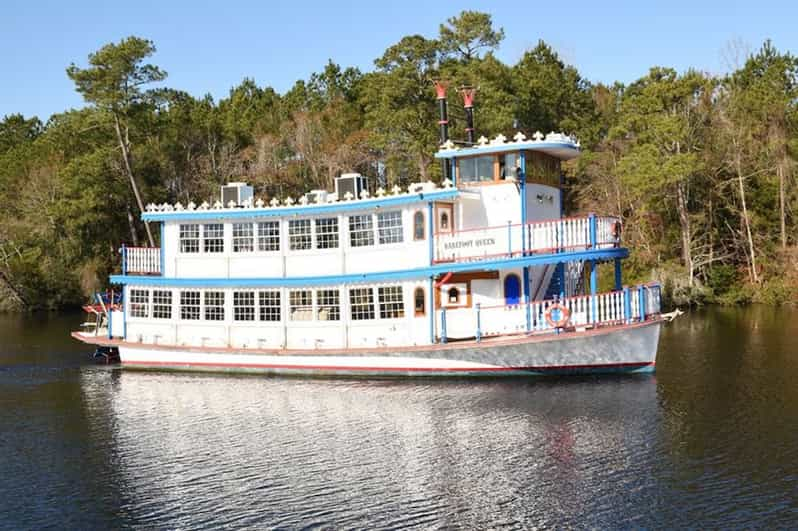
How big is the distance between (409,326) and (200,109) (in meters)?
43.5

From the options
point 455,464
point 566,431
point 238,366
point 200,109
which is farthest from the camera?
point 200,109

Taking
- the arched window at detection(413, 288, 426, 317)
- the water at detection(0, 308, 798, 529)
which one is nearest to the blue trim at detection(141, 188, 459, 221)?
the arched window at detection(413, 288, 426, 317)

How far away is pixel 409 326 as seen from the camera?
25.1 m

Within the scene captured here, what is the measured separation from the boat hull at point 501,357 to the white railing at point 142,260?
4602mm

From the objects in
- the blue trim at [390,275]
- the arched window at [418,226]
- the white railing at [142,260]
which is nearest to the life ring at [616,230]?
the blue trim at [390,275]

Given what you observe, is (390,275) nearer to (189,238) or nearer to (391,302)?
(391,302)

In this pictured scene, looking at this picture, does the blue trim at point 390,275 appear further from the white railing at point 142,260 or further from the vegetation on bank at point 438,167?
the vegetation on bank at point 438,167

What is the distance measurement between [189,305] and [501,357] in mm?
9949

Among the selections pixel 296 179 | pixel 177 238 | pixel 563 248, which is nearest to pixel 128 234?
pixel 296 179

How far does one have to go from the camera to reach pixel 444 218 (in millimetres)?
25312

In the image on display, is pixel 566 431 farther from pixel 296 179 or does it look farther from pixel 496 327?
pixel 296 179

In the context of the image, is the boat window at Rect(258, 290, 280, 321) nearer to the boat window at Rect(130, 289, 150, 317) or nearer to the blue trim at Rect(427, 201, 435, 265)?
the boat window at Rect(130, 289, 150, 317)

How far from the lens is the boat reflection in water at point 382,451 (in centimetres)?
1495

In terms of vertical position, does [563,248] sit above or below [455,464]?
→ above
